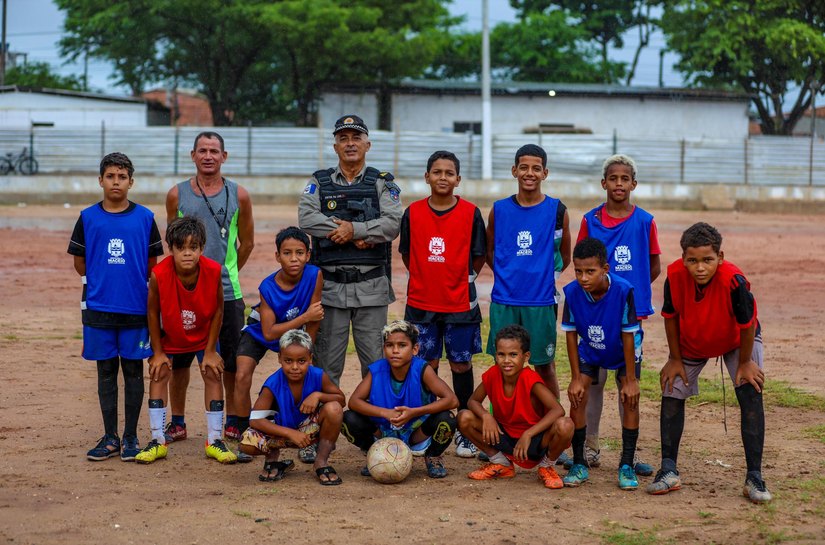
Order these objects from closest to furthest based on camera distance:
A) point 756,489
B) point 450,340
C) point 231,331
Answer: point 756,489 < point 450,340 < point 231,331

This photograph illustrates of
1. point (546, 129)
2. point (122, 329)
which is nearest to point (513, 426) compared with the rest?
point (122, 329)

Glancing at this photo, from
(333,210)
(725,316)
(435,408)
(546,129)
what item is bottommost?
(435,408)

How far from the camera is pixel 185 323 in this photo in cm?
704

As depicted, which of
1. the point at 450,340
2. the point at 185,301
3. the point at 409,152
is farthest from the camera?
the point at 409,152

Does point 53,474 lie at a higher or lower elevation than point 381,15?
lower

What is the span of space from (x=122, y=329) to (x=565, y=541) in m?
3.30

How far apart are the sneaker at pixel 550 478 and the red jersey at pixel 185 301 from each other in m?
2.38

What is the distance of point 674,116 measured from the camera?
39.7 metres

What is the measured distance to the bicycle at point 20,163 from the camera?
32.8 metres

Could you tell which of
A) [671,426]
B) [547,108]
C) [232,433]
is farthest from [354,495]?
[547,108]

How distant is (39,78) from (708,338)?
50.6 meters

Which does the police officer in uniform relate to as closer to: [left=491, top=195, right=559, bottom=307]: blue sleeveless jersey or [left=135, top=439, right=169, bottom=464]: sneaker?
[left=491, top=195, right=559, bottom=307]: blue sleeveless jersey

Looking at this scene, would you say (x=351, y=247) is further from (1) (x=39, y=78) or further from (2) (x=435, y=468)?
(1) (x=39, y=78)

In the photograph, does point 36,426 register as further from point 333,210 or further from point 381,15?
point 381,15
